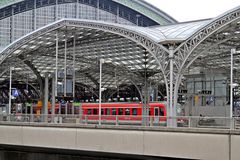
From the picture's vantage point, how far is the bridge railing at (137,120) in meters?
22.4

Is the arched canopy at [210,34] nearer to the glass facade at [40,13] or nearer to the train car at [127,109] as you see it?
the train car at [127,109]

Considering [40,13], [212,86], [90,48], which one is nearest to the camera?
[212,86]

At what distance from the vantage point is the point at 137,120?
2758cm

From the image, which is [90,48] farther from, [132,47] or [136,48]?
[136,48]

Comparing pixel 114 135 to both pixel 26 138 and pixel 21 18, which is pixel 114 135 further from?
pixel 21 18

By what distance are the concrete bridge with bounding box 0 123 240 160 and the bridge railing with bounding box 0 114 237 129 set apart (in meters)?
1.36

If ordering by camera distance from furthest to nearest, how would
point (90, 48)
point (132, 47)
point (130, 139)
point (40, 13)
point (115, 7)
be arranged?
point (115, 7)
point (40, 13)
point (90, 48)
point (132, 47)
point (130, 139)

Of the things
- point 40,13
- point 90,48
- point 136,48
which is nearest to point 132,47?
point 136,48

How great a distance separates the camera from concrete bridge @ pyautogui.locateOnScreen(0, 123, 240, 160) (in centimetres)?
2028

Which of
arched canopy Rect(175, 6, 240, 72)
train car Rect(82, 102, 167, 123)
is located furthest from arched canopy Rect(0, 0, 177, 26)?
arched canopy Rect(175, 6, 240, 72)

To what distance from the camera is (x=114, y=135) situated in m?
24.3

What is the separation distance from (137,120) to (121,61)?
4013cm

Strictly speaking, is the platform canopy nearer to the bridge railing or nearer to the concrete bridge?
the bridge railing

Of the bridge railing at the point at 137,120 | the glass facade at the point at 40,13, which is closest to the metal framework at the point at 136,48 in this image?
the bridge railing at the point at 137,120
